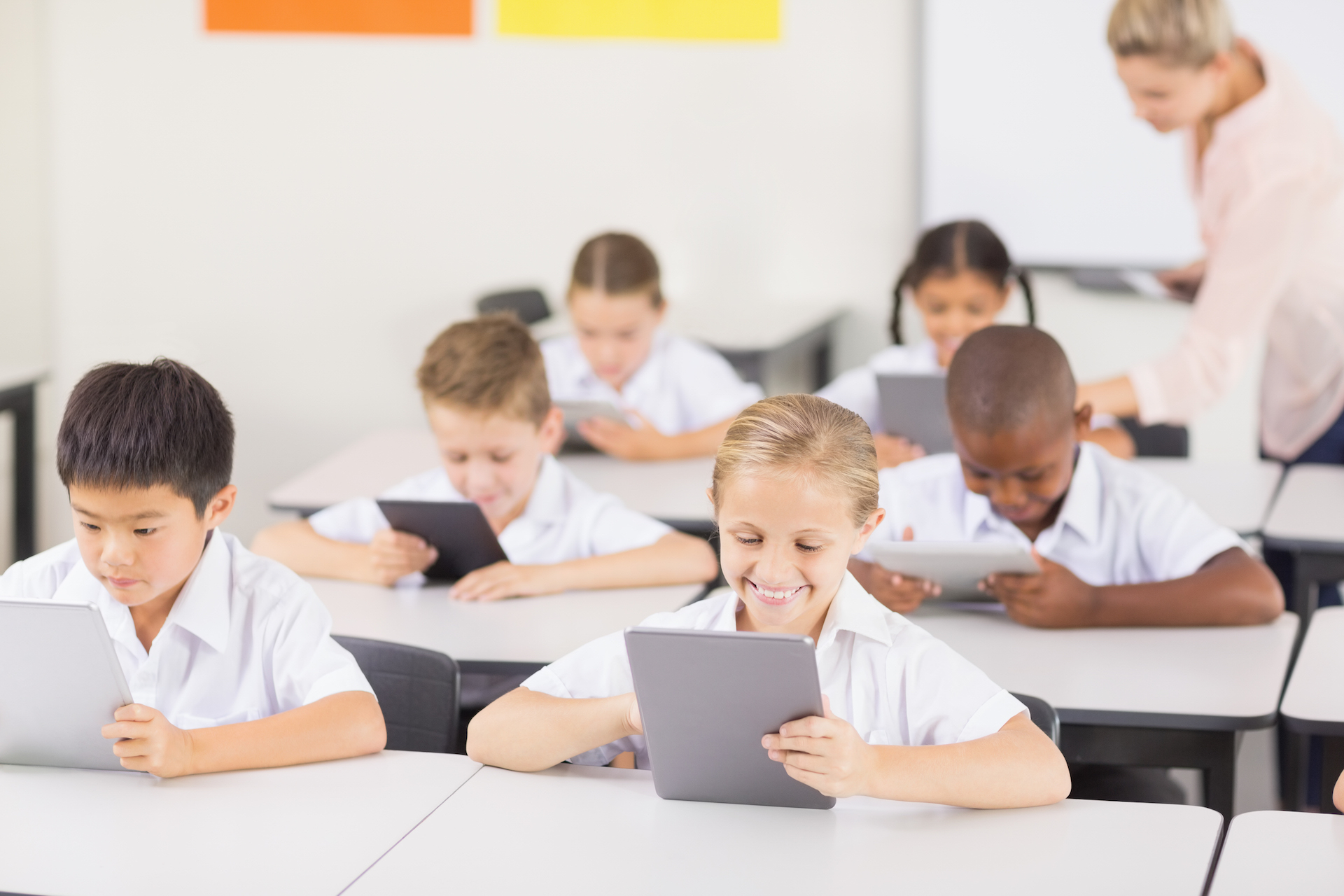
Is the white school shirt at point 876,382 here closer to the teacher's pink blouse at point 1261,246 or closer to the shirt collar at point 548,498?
the teacher's pink blouse at point 1261,246

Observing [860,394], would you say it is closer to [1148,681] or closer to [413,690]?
[1148,681]

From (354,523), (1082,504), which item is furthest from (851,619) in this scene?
(354,523)

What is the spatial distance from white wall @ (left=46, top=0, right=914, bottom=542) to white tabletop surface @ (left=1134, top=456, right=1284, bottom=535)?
159cm

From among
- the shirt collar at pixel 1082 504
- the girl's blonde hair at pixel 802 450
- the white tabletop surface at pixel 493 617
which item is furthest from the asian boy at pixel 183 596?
the shirt collar at pixel 1082 504

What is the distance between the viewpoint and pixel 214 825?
4.54 ft

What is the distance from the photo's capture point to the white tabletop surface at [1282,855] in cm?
124

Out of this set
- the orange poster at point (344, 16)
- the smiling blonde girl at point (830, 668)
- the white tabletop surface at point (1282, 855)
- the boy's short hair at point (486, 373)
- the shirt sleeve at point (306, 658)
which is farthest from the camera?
the orange poster at point (344, 16)

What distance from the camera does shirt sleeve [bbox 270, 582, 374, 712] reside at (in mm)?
1603

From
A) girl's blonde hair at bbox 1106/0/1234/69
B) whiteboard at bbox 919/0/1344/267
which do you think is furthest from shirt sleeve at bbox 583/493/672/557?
whiteboard at bbox 919/0/1344/267

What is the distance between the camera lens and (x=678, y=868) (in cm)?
129

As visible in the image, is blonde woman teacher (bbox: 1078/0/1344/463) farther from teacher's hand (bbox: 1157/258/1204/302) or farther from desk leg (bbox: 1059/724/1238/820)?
desk leg (bbox: 1059/724/1238/820)

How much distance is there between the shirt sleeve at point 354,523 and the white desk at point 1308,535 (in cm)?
148

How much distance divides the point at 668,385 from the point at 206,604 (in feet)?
6.45

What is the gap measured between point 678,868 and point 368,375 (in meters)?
3.71
